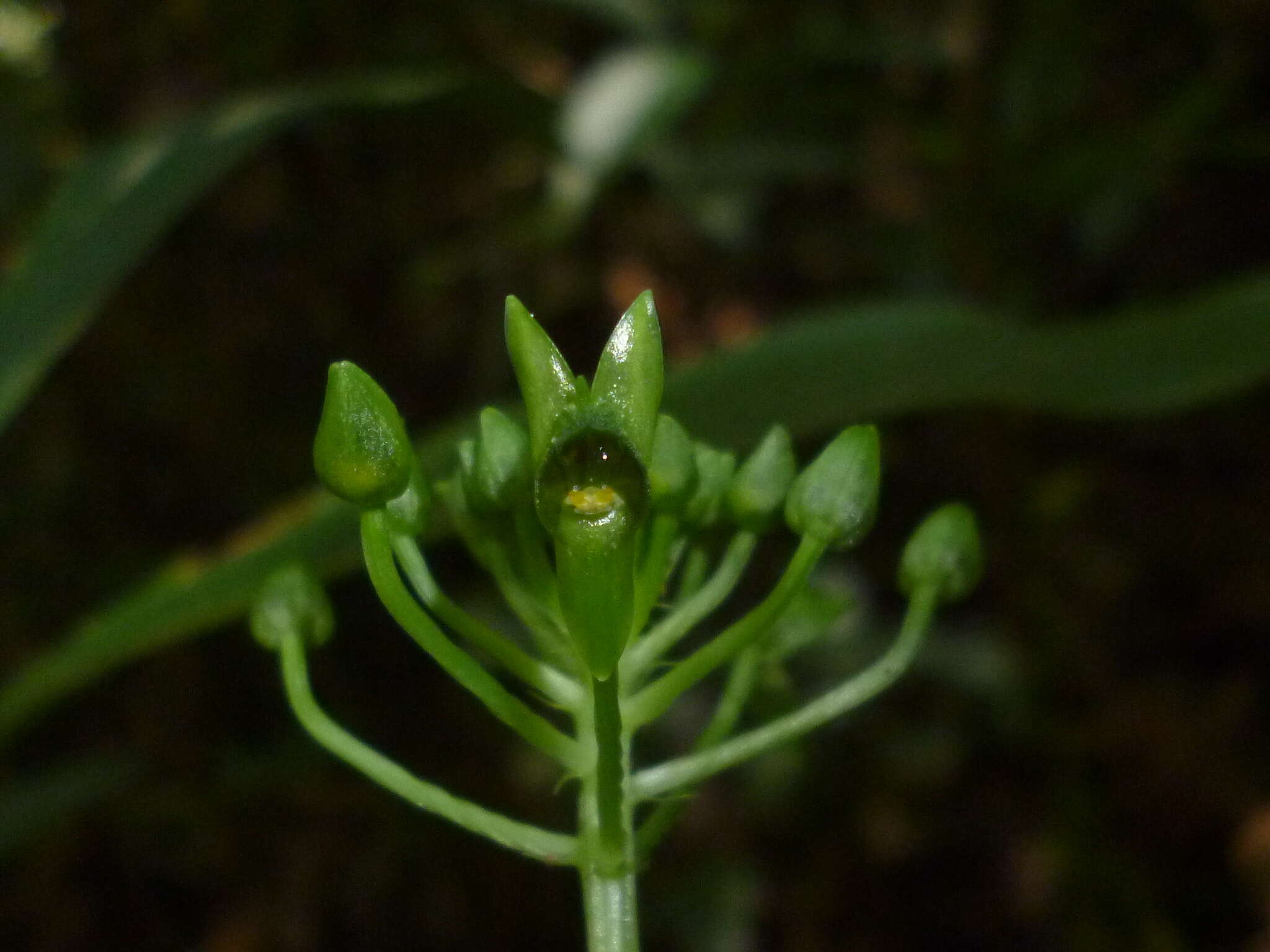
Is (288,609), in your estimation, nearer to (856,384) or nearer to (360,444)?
(360,444)

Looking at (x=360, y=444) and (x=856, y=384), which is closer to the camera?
(x=360, y=444)

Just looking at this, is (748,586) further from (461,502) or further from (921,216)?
(461,502)

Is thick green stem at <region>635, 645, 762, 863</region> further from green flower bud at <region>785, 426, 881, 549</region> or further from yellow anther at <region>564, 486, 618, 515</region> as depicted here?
yellow anther at <region>564, 486, 618, 515</region>

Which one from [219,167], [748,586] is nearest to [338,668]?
[748,586]

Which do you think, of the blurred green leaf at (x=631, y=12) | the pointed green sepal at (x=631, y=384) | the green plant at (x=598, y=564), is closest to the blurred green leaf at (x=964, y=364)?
the green plant at (x=598, y=564)

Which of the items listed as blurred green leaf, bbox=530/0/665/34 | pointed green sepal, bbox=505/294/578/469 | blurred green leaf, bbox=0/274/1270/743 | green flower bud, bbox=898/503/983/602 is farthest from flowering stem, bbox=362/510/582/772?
blurred green leaf, bbox=530/0/665/34

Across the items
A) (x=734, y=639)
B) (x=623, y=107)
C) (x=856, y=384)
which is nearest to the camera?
(x=734, y=639)

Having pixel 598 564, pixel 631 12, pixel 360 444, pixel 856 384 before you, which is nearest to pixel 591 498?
pixel 598 564

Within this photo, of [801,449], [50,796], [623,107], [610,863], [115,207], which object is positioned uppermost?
[623,107]
